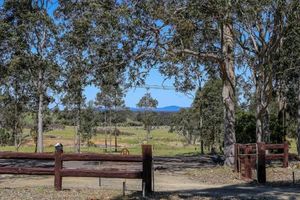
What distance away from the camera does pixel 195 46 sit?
22.0m

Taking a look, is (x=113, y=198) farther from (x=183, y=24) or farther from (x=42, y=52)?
(x=42, y=52)

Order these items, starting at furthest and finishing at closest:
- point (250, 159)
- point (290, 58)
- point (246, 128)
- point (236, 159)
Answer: point (246, 128) → point (290, 58) → point (236, 159) → point (250, 159)

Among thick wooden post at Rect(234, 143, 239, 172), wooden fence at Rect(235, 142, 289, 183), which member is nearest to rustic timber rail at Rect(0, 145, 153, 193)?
wooden fence at Rect(235, 142, 289, 183)

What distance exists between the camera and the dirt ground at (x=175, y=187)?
12.5 metres

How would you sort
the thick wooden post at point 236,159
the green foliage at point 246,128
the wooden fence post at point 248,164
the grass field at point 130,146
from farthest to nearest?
the grass field at point 130,146, the green foliage at point 246,128, the thick wooden post at point 236,159, the wooden fence post at point 248,164

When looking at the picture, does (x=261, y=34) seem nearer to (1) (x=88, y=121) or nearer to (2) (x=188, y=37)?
(2) (x=188, y=37)

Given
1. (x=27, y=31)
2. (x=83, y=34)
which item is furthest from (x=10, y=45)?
(x=83, y=34)

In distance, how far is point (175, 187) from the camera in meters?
15.4

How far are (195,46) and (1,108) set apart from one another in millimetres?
31629

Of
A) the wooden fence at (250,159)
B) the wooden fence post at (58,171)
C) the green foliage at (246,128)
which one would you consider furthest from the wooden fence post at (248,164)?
the green foliage at (246,128)

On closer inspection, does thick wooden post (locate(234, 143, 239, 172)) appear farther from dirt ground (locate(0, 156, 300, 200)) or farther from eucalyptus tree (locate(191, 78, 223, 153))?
eucalyptus tree (locate(191, 78, 223, 153))

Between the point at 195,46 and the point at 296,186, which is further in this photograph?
the point at 195,46

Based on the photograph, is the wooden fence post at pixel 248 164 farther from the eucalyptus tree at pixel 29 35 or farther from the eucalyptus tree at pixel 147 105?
the eucalyptus tree at pixel 147 105

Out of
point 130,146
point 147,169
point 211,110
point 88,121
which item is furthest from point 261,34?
point 130,146
